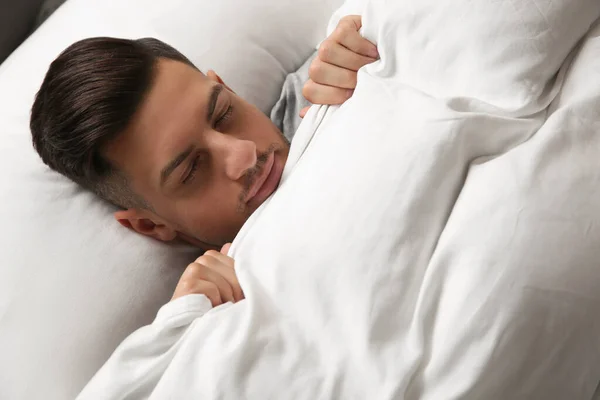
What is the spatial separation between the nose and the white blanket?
3.1 inches

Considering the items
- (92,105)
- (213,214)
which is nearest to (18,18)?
(92,105)

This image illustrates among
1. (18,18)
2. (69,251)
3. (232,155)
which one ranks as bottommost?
(69,251)

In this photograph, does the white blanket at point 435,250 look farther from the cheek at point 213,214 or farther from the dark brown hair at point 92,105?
the dark brown hair at point 92,105

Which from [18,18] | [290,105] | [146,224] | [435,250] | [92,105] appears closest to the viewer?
[435,250]

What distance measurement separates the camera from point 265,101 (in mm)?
1047

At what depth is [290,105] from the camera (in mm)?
1027

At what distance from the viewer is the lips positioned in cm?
77

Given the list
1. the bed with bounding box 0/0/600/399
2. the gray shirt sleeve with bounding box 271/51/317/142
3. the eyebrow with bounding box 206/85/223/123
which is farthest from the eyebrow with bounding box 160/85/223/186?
the gray shirt sleeve with bounding box 271/51/317/142

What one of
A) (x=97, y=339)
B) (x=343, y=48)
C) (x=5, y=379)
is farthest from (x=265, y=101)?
(x=5, y=379)

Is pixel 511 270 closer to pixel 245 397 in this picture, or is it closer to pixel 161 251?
pixel 245 397

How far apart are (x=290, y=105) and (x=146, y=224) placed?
0.35 m

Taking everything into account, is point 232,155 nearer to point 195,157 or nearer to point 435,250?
point 195,157

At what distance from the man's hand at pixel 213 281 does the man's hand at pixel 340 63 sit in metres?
0.28

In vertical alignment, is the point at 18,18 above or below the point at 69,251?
above
